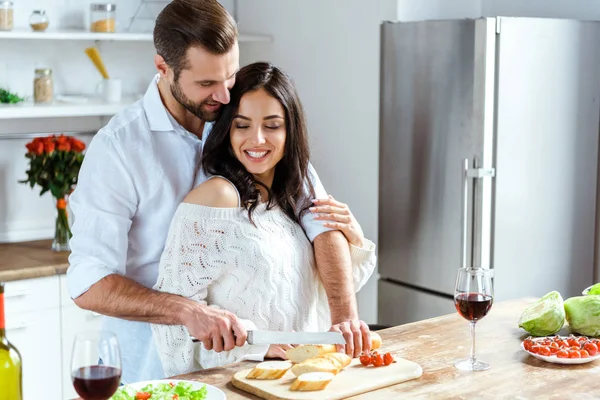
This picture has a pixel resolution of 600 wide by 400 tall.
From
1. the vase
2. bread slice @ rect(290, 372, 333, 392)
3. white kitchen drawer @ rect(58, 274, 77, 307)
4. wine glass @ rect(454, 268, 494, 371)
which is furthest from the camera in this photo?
the vase

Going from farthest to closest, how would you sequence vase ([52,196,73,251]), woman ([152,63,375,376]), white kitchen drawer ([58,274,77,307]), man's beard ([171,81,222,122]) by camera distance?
1. vase ([52,196,73,251])
2. white kitchen drawer ([58,274,77,307])
3. man's beard ([171,81,222,122])
4. woman ([152,63,375,376])

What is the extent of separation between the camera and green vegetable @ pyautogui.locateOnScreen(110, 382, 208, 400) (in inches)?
69.5

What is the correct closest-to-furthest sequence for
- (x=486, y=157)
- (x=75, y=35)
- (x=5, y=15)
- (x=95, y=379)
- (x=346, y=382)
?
(x=95, y=379), (x=346, y=382), (x=486, y=157), (x=5, y=15), (x=75, y=35)

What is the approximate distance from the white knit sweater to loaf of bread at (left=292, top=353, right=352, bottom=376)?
0.61 ft

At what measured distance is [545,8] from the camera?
13.3ft

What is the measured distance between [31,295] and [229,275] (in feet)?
5.72

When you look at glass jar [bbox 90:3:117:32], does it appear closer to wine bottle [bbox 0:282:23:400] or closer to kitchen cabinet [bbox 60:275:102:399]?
kitchen cabinet [bbox 60:275:102:399]

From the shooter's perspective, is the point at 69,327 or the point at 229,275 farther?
the point at 69,327

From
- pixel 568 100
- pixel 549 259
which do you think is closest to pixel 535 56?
pixel 568 100

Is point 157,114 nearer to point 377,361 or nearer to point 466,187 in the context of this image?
point 377,361

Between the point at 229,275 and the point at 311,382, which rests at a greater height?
the point at 229,275

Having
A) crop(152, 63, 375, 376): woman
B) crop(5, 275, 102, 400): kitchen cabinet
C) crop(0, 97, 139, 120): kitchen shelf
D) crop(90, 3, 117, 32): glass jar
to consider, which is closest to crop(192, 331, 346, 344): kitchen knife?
crop(152, 63, 375, 376): woman

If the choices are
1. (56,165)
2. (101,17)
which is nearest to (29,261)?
(56,165)

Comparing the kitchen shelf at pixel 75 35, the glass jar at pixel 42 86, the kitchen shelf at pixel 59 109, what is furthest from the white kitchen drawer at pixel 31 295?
the kitchen shelf at pixel 75 35
